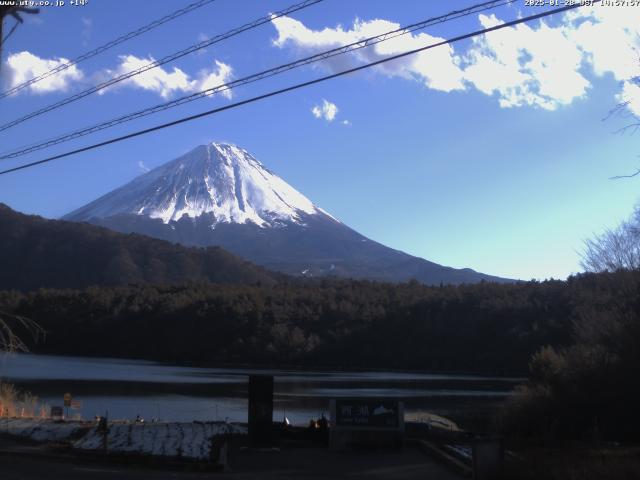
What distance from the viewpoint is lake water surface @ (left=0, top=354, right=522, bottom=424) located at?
3816 cm

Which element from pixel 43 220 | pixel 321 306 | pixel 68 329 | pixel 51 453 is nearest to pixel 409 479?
pixel 51 453

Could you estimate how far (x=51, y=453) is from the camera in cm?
1741

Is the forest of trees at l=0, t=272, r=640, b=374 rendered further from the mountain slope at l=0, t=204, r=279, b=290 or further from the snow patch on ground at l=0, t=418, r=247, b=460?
the snow patch on ground at l=0, t=418, r=247, b=460

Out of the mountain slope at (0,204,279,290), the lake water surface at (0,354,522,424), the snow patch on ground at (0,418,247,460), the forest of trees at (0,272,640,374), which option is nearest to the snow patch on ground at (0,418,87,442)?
the snow patch on ground at (0,418,247,460)

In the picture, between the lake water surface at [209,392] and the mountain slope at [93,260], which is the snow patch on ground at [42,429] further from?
the mountain slope at [93,260]

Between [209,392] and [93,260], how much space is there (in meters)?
105

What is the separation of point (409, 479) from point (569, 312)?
6576cm

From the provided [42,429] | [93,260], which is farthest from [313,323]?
[42,429]

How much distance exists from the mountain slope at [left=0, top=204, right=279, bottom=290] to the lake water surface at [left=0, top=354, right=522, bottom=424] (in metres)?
70.0

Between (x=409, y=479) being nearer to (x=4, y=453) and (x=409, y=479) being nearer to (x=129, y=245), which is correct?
(x=4, y=453)

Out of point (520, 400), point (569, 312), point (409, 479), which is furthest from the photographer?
point (569, 312)

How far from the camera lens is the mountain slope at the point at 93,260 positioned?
144 m

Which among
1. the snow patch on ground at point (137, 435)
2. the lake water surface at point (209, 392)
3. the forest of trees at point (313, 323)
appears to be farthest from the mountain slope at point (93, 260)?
the snow patch on ground at point (137, 435)

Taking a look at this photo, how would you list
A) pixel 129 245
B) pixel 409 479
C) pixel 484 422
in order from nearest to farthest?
pixel 409 479, pixel 484 422, pixel 129 245
